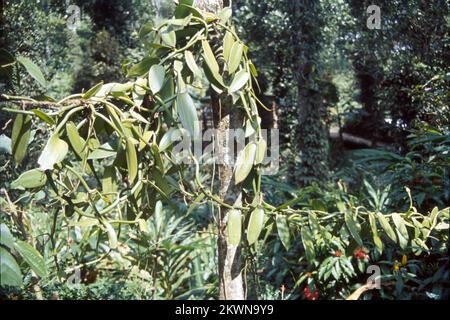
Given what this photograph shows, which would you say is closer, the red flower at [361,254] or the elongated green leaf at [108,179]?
the elongated green leaf at [108,179]

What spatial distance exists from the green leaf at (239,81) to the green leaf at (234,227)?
16cm

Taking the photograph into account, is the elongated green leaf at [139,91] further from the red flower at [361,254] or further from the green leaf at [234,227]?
the red flower at [361,254]

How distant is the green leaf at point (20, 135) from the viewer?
487 millimetres

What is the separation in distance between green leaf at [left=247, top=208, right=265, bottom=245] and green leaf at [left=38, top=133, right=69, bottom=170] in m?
0.25

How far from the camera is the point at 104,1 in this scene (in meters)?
4.62

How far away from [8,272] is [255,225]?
29 cm

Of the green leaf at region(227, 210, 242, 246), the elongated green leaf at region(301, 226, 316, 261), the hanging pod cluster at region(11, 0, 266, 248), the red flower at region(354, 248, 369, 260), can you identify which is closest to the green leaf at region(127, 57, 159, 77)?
the hanging pod cluster at region(11, 0, 266, 248)

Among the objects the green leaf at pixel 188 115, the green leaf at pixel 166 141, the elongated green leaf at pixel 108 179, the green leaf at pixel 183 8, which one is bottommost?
the elongated green leaf at pixel 108 179

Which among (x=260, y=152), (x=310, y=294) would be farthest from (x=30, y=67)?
(x=310, y=294)

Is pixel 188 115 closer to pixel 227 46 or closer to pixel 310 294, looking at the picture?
pixel 227 46

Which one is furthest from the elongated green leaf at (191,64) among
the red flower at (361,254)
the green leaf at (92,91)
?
the red flower at (361,254)

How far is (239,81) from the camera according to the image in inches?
21.9

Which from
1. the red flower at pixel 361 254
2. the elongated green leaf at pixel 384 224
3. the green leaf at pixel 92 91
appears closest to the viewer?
the green leaf at pixel 92 91

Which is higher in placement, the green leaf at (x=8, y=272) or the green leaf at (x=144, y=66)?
the green leaf at (x=144, y=66)
